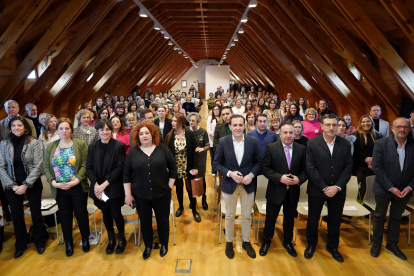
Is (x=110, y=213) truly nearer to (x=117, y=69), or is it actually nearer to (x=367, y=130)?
(x=367, y=130)

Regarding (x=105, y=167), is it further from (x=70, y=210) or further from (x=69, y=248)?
(x=69, y=248)

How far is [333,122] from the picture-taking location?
318 cm

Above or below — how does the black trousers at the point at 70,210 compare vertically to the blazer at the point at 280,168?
below

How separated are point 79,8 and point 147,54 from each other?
7.16 m

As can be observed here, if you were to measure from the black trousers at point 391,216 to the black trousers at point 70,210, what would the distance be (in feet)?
10.8

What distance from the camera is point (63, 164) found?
335 cm

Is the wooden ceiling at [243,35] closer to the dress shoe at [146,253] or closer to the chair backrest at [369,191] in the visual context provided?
the chair backrest at [369,191]

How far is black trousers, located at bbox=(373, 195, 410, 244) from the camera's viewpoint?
134 inches

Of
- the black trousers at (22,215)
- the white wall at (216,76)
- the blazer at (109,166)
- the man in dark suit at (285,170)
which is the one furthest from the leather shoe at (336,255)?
the white wall at (216,76)

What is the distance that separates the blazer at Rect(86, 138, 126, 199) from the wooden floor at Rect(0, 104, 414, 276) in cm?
76

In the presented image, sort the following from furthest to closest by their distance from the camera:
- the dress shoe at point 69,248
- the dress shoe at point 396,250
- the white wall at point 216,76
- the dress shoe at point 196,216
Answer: the white wall at point 216,76, the dress shoe at point 196,216, the dress shoe at point 69,248, the dress shoe at point 396,250

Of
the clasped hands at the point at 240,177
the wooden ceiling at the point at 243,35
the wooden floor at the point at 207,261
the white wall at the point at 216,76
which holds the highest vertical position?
the white wall at the point at 216,76

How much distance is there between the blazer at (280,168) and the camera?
10.7ft

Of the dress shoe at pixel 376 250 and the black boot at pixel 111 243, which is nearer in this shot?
the dress shoe at pixel 376 250
